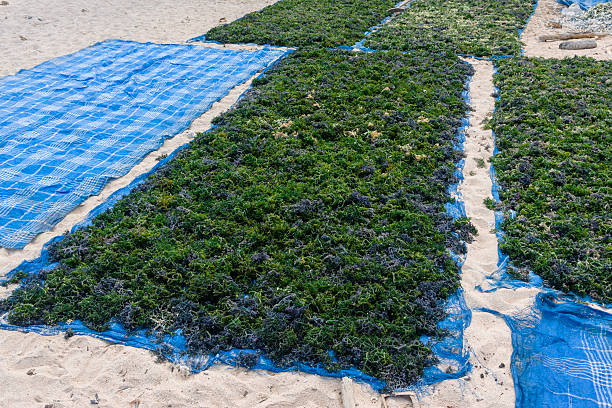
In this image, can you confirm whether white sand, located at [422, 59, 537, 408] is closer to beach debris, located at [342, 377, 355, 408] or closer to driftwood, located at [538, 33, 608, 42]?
beach debris, located at [342, 377, 355, 408]

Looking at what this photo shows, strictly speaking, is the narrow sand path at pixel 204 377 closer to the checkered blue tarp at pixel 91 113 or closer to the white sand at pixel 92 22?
the checkered blue tarp at pixel 91 113

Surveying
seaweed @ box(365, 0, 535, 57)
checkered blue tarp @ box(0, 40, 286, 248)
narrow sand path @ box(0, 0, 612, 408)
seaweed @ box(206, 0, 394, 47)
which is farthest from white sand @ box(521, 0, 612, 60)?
narrow sand path @ box(0, 0, 612, 408)

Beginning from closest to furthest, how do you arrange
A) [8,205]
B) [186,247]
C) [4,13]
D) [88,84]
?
[186,247]
[8,205]
[88,84]
[4,13]

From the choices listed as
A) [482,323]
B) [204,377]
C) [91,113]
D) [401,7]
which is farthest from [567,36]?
[204,377]

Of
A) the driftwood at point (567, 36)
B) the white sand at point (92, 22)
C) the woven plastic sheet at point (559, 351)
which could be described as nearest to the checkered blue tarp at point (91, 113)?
the white sand at point (92, 22)

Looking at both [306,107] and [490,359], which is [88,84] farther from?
[490,359]

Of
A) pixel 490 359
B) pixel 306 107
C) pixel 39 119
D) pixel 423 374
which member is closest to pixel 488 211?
pixel 490 359

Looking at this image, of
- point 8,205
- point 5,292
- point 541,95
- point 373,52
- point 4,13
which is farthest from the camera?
point 4,13
